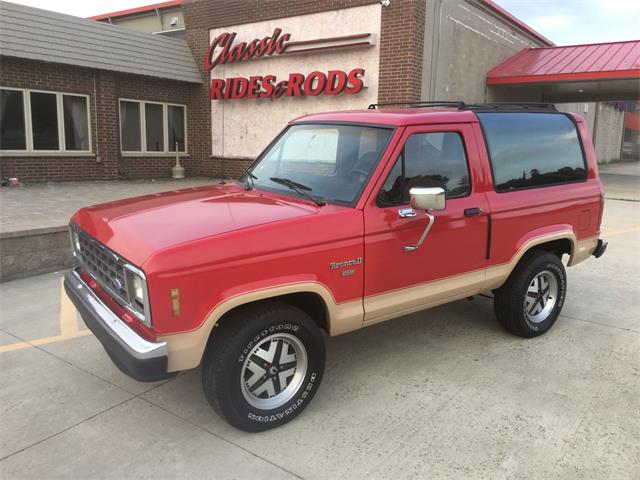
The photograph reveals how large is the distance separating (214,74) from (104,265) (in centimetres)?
1363

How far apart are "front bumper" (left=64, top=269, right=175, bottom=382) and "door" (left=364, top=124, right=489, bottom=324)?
1368 mm

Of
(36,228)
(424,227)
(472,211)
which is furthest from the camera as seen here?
(36,228)

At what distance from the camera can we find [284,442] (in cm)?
301

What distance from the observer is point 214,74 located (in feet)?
51.3

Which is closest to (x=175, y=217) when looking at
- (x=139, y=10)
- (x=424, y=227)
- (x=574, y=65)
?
(x=424, y=227)

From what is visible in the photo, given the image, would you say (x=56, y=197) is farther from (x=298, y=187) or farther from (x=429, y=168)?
(x=429, y=168)

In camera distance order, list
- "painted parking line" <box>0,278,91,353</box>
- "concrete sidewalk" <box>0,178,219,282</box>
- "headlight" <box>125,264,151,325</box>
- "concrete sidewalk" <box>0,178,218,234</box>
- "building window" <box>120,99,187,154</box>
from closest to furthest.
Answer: "headlight" <box>125,264,151,325</box> < "painted parking line" <box>0,278,91,353</box> < "concrete sidewalk" <box>0,178,219,282</box> < "concrete sidewalk" <box>0,178,218,234</box> < "building window" <box>120,99,187,154</box>

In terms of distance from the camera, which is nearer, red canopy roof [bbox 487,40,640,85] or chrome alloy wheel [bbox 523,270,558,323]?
chrome alloy wheel [bbox 523,270,558,323]

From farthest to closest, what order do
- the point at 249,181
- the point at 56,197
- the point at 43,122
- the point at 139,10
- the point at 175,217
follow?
the point at 139,10
the point at 43,122
the point at 56,197
the point at 249,181
the point at 175,217

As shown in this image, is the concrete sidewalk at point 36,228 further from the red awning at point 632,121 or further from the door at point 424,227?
the red awning at point 632,121

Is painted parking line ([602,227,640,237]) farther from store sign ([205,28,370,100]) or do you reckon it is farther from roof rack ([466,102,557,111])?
store sign ([205,28,370,100])

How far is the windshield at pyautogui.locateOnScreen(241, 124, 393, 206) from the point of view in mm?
3451

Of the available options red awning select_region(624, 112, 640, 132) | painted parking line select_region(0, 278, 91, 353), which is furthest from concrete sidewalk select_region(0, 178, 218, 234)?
red awning select_region(624, 112, 640, 132)

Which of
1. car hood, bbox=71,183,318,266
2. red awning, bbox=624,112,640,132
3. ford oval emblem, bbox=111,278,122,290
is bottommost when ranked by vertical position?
ford oval emblem, bbox=111,278,122,290
